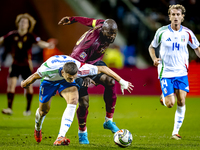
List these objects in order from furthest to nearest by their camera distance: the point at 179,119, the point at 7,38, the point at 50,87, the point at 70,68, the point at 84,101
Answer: the point at 7,38 → the point at 179,119 → the point at 84,101 → the point at 50,87 → the point at 70,68

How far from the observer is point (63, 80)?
19.4 ft

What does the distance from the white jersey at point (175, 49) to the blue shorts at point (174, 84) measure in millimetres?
77

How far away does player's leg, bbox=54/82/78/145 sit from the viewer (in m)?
5.48

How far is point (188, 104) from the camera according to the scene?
13.2 meters

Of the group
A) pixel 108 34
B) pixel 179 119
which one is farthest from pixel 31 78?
pixel 179 119

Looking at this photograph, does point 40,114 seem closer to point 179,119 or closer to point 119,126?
point 179,119

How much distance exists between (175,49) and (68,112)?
2502 millimetres

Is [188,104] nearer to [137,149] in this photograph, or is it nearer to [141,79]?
[141,79]

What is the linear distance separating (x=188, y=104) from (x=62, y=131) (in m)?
8.51

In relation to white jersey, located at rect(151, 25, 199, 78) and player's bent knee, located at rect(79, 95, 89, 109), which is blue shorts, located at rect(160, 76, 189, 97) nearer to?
white jersey, located at rect(151, 25, 199, 78)

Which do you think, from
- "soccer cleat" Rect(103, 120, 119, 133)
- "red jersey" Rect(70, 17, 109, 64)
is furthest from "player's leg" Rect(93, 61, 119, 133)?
"red jersey" Rect(70, 17, 109, 64)

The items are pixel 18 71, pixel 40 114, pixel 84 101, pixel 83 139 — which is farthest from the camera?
pixel 18 71

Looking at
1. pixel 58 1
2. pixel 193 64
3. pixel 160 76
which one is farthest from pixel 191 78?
pixel 160 76

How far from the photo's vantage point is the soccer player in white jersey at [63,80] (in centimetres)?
545
